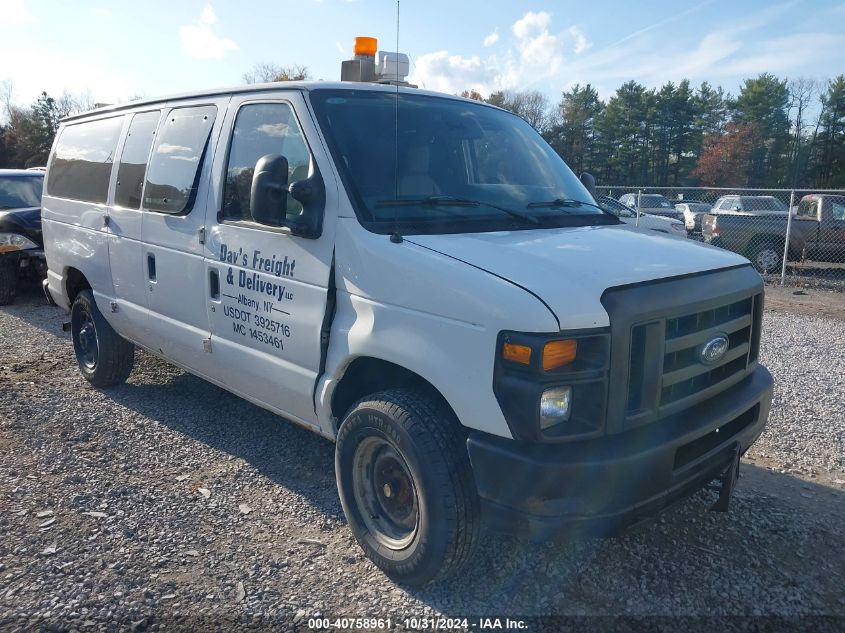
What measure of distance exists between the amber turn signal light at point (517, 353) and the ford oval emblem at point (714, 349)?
0.87m

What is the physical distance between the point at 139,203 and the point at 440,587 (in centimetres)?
326

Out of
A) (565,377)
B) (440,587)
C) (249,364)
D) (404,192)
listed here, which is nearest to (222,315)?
(249,364)

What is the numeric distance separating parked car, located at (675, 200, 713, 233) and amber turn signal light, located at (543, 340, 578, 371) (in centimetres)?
1956

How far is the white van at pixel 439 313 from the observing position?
246cm

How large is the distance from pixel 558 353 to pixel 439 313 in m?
0.50

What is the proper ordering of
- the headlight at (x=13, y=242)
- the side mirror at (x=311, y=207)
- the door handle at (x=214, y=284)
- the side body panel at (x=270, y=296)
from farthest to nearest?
the headlight at (x=13, y=242), the door handle at (x=214, y=284), the side body panel at (x=270, y=296), the side mirror at (x=311, y=207)

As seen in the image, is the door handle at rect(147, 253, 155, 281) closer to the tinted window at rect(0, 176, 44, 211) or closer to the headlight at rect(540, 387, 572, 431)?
the headlight at rect(540, 387, 572, 431)

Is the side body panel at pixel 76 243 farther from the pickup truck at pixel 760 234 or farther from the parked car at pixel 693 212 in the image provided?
the parked car at pixel 693 212

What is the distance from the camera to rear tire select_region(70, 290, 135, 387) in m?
5.46

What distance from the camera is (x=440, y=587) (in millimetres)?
2996

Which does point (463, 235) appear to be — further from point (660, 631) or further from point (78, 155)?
point (78, 155)

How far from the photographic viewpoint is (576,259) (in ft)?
9.01

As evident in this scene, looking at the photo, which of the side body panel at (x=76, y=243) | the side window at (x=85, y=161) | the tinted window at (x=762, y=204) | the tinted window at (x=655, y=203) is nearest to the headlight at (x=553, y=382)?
the side body panel at (x=76, y=243)

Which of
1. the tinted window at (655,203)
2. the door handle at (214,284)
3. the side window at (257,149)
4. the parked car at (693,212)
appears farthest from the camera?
the tinted window at (655,203)
